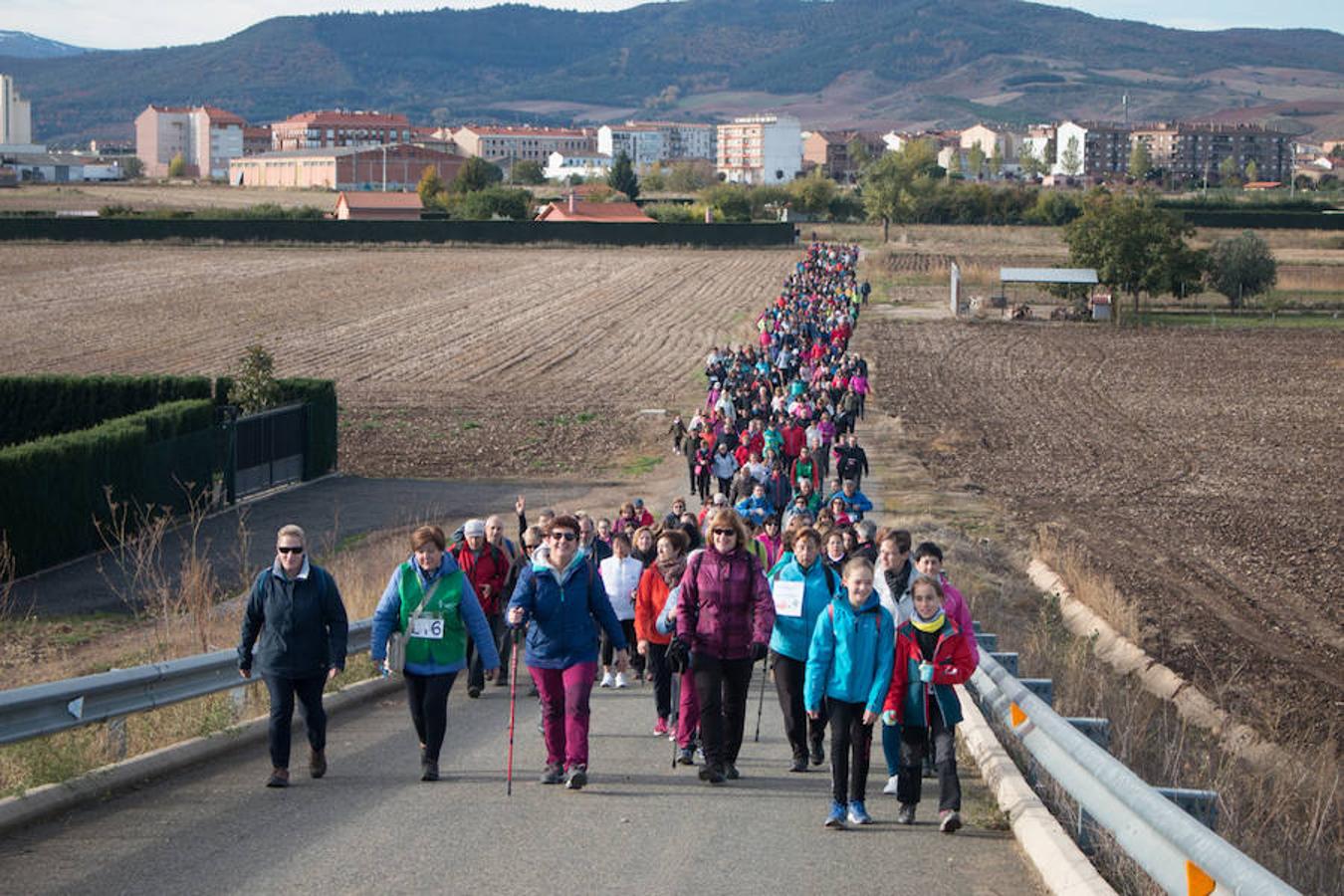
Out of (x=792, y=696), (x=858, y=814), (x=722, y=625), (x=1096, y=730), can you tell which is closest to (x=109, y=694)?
(x=722, y=625)

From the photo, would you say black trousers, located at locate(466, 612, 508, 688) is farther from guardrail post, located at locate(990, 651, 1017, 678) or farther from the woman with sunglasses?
guardrail post, located at locate(990, 651, 1017, 678)

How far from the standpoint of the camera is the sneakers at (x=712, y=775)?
9.40 metres

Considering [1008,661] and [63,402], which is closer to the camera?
[1008,661]

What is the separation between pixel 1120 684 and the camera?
1401cm

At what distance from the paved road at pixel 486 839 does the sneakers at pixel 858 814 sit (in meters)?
0.12

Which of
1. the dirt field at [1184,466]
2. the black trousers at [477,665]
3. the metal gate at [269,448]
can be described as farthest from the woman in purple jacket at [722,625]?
the metal gate at [269,448]

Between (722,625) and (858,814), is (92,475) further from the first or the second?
(858,814)

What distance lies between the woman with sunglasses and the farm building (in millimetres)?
104786

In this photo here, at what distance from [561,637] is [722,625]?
3.08ft

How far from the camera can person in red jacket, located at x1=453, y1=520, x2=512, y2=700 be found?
1214cm

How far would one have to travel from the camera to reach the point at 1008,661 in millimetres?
10805

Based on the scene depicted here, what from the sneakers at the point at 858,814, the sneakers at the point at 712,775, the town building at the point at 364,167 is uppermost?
the town building at the point at 364,167

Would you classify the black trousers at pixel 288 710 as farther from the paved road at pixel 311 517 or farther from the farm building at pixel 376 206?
the farm building at pixel 376 206

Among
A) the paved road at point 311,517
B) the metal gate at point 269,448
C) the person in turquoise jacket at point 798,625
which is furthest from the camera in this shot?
the metal gate at point 269,448
